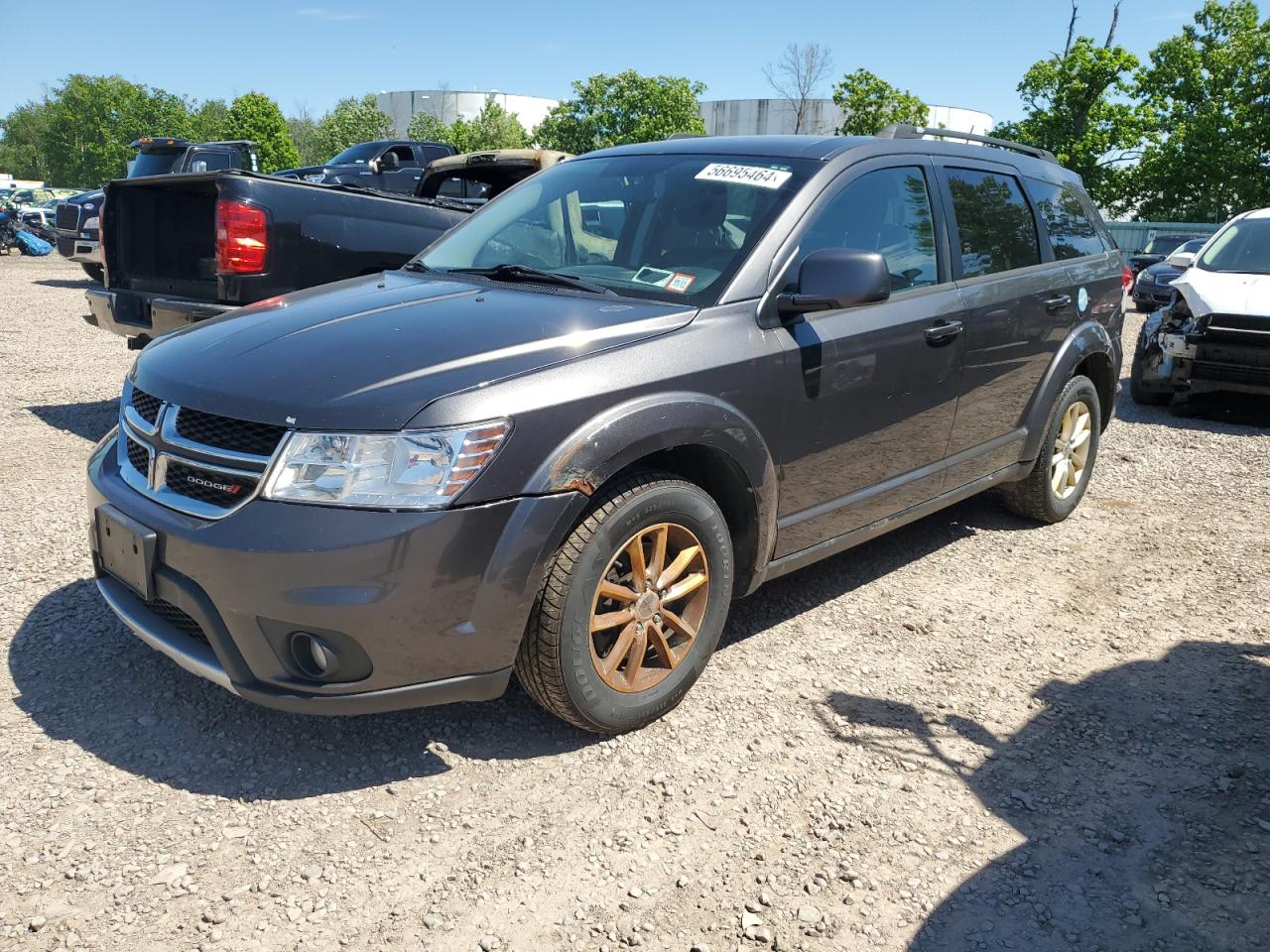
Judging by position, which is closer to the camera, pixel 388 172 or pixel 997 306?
pixel 997 306

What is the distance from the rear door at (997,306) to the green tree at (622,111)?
5482 cm

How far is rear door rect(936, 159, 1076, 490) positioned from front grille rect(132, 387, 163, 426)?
3.04 metres

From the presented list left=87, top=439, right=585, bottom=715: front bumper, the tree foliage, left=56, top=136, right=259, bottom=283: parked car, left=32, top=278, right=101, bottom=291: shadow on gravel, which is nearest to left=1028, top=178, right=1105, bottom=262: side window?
left=87, top=439, right=585, bottom=715: front bumper

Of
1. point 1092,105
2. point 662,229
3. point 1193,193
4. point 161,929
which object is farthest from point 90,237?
point 1193,193

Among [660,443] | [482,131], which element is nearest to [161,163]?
[660,443]

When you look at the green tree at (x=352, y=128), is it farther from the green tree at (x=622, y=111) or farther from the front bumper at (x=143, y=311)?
the front bumper at (x=143, y=311)

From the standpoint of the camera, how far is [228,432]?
2803 millimetres

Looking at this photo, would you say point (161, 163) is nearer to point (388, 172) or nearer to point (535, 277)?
point (388, 172)

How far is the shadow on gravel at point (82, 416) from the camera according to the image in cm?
676

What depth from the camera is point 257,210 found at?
583 centimetres

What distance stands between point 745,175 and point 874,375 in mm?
878

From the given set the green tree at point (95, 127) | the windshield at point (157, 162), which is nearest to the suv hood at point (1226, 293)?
the windshield at point (157, 162)

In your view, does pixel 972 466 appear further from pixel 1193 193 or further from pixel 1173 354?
pixel 1193 193

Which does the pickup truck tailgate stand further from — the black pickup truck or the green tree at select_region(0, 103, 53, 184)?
the green tree at select_region(0, 103, 53, 184)
